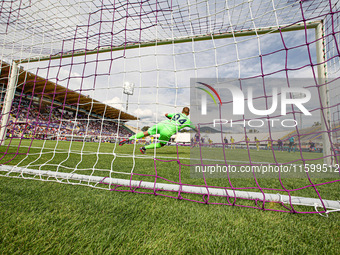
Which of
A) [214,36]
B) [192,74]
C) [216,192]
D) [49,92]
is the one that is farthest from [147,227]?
[49,92]

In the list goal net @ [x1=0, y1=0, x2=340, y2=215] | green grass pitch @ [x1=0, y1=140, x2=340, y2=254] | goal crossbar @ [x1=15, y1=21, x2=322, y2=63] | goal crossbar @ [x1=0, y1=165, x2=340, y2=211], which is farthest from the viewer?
goal crossbar @ [x1=15, y1=21, x2=322, y2=63]

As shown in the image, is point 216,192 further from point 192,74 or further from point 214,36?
point 214,36

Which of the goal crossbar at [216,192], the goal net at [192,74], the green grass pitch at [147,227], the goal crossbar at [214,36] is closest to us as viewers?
the green grass pitch at [147,227]

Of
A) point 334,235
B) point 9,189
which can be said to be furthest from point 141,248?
point 9,189

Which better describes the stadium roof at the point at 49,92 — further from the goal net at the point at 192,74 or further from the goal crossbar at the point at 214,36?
the goal crossbar at the point at 214,36

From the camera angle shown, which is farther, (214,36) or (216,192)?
(214,36)

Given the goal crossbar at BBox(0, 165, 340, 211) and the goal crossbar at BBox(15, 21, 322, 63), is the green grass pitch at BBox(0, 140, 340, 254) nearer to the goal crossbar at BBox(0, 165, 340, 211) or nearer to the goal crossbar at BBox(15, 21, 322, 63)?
the goal crossbar at BBox(0, 165, 340, 211)

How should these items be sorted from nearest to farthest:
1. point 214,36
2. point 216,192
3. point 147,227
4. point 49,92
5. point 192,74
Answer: point 147,227
point 216,192
point 192,74
point 214,36
point 49,92

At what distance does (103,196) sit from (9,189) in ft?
3.18

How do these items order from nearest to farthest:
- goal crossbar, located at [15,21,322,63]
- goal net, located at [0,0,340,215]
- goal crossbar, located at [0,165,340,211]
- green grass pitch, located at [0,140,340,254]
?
green grass pitch, located at [0,140,340,254], goal crossbar, located at [0,165,340,211], goal net, located at [0,0,340,215], goal crossbar, located at [15,21,322,63]

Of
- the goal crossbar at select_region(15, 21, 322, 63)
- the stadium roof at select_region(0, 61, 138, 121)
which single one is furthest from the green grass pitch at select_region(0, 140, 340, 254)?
the goal crossbar at select_region(15, 21, 322, 63)

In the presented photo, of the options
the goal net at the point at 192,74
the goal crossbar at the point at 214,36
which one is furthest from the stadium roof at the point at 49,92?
the goal crossbar at the point at 214,36

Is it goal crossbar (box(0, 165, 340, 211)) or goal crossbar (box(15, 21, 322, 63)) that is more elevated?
goal crossbar (box(15, 21, 322, 63))

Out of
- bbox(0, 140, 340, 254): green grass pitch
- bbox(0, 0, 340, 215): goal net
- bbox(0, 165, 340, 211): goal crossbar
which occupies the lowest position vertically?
bbox(0, 140, 340, 254): green grass pitch
